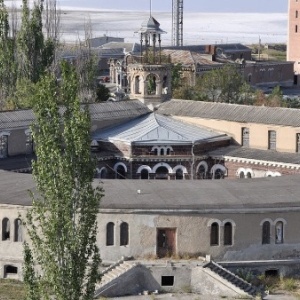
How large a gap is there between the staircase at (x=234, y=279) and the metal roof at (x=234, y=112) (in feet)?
47.4

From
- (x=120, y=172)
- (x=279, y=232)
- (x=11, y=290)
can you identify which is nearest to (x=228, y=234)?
(x=279, y=232)

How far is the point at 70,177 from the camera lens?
29312 mm

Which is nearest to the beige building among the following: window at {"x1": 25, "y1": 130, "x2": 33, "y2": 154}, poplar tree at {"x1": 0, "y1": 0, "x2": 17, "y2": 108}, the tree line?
window at {"x1": 25, "y1": 130, "x2": 33, "y2": 154}

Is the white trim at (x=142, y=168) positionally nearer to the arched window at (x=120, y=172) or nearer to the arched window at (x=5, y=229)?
the arched window at (x=120, y=172)

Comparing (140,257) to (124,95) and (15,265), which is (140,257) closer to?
(15,265)

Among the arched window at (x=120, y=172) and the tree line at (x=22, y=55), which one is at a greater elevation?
the tree line at (x=22, y=55)

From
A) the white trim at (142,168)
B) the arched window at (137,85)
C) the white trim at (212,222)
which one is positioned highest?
the arched window at (137,85)

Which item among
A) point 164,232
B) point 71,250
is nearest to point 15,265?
point 164,232

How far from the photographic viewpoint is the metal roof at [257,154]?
48.8 metres

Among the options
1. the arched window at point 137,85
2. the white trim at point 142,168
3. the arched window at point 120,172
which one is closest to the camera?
the white trim at point 142,168

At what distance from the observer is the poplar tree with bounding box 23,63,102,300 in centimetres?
2928

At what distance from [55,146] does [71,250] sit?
2.64m

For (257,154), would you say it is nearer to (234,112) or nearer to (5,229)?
(234,112)

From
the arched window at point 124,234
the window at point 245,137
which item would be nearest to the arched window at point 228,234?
the arched window at point 124,234
